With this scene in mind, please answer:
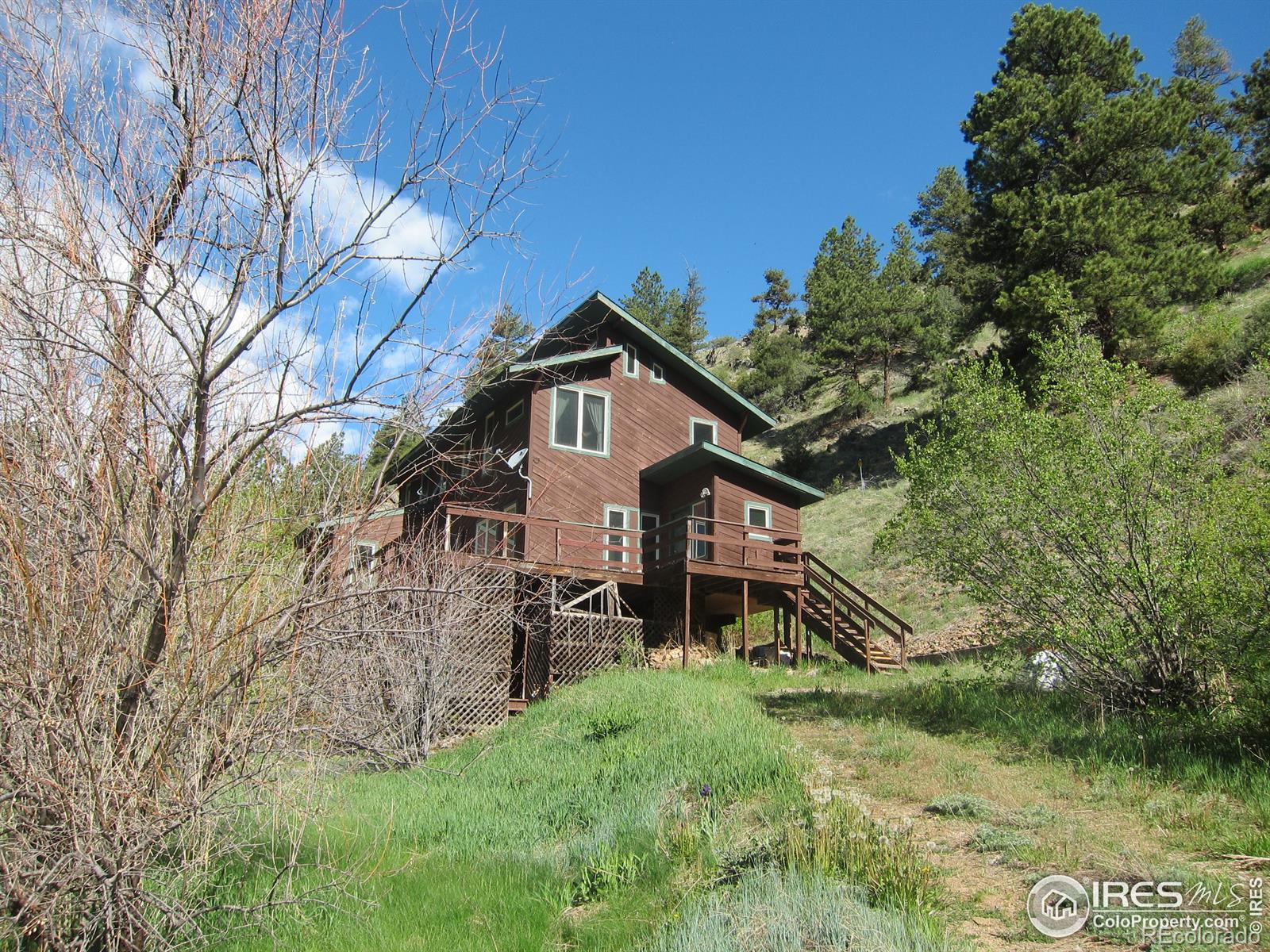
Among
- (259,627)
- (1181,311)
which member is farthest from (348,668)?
(1181,311)

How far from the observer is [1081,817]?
8.23m

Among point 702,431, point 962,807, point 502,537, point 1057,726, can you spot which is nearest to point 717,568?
point 502,537

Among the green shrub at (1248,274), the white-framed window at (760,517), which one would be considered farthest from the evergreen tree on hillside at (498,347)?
the green shrub at (1248,274)

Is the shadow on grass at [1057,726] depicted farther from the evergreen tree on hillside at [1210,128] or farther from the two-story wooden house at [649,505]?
the evergreen tree on hillside at [1210,128]

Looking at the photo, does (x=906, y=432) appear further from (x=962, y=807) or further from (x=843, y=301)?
(x=962, y=807)

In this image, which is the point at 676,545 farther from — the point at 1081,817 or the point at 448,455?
the point at 448,455

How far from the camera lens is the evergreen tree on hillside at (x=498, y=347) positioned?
566cm

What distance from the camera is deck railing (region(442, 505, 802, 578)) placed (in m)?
20.1

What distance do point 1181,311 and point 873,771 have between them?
112 ft

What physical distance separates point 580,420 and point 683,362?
143 inches

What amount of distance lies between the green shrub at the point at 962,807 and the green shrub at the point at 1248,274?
37.1 metres

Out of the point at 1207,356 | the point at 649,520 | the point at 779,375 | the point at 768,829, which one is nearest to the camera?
the point at 768,829

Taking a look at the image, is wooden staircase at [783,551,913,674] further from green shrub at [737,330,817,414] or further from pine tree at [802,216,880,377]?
green shrub at [737,330,817,414]

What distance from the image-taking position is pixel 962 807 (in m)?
8.67
